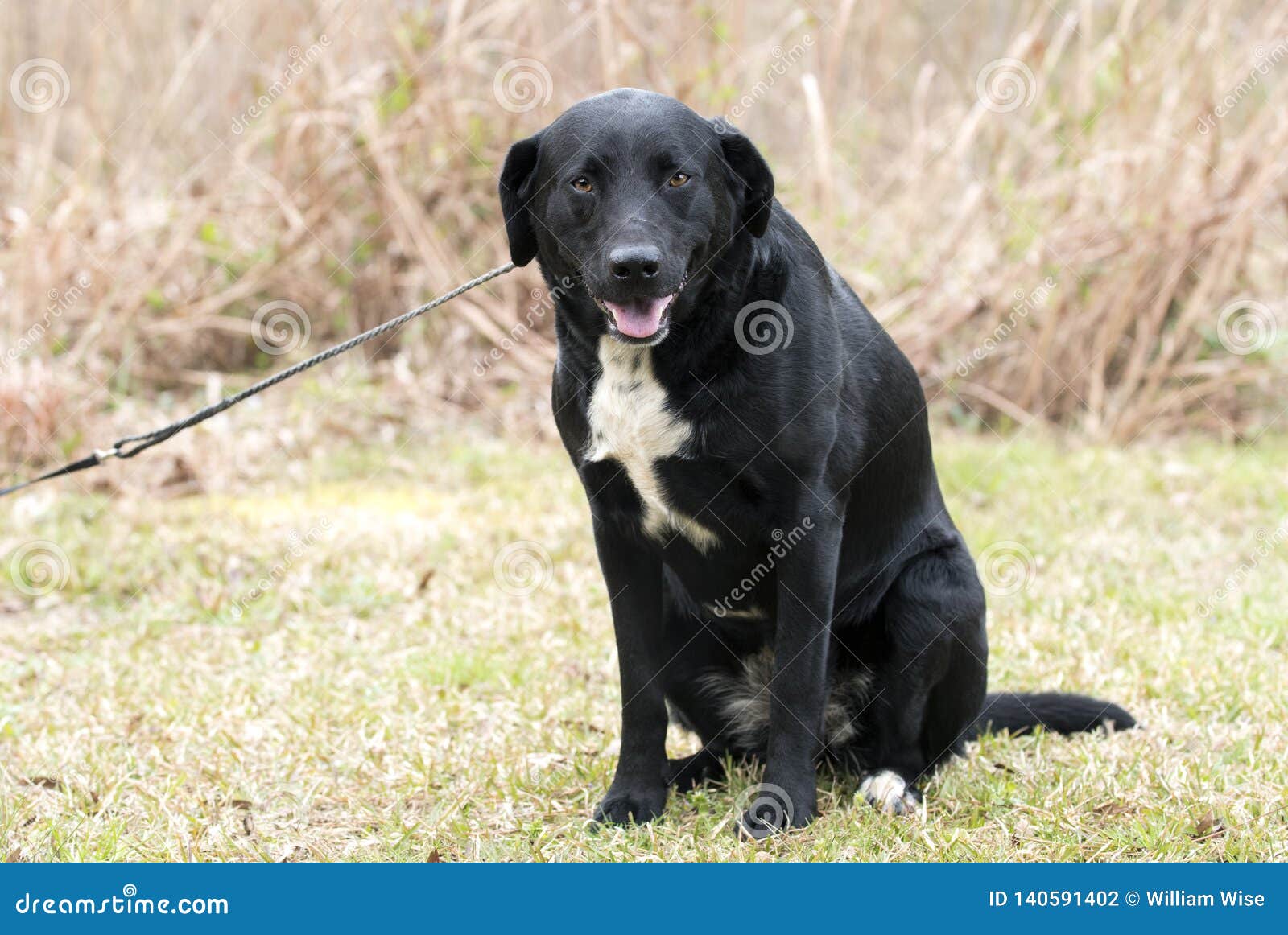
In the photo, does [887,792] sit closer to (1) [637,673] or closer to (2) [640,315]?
(1) [637,673]

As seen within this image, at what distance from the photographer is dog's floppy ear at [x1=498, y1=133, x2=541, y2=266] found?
2350 millimetres

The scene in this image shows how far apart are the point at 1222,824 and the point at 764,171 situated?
4.58 ft

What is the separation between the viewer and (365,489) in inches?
217

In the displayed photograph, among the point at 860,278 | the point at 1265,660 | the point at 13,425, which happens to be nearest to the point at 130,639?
the point at 13,425

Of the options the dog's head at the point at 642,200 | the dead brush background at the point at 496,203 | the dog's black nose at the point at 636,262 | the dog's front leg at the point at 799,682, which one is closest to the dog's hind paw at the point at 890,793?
the dog's front leg at the point at 799,682

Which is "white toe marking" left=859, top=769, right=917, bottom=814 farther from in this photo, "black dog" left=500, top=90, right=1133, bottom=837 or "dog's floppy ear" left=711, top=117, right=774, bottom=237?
"dog's floppy ear" left=711, top=117, right=774, bottom=237

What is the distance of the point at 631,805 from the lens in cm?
248

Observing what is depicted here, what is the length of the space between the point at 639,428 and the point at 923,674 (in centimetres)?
76

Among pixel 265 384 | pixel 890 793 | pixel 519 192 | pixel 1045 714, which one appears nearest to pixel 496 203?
pixel 265 384

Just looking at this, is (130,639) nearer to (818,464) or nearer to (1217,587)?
(818,464)

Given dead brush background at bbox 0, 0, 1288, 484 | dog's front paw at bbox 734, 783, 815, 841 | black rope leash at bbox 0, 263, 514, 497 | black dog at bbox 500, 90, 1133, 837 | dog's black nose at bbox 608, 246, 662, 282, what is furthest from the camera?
dead brush background at bbox 0, 0, 1288, 484

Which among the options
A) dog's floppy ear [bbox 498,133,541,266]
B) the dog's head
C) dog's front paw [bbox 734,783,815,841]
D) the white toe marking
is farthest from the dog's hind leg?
dog's floppy ear [bbox 498,133,541,266]

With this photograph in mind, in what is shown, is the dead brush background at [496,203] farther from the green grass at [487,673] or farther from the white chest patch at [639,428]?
the white chest patch at [639,428]

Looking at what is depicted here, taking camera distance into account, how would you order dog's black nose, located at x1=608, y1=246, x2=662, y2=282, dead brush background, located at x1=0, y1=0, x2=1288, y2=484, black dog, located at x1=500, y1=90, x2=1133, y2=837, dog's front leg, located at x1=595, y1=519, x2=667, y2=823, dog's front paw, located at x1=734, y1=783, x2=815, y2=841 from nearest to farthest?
dog's black nose, located at x1=608, y1=246, x2=662, y2=282 → black dog, located at x1=500, y1=90, x2=1133, y2=837 → dog's front paw, located at x1=734, y1=783, x2=815, y2=841 → dog's front leg, located at x1=595, y1=519, x2=667, y2=823 → dead brush background, located at x1=0, y1=0, x2=1288, y2=484
